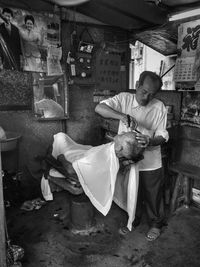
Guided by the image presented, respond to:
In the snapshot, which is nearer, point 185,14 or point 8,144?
point 8,144

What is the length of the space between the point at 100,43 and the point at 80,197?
252 cm

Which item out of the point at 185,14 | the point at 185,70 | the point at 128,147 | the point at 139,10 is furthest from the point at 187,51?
the point at 128,147

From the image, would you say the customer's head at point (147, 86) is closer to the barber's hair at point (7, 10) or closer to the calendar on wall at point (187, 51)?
the calendar on wall at point (187, 51)

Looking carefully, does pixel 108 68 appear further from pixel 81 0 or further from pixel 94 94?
pixel 81 0

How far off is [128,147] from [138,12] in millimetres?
2037

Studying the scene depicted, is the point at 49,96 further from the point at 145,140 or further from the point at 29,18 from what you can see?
the point at 145,140

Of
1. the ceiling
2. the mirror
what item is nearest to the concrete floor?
the mirror

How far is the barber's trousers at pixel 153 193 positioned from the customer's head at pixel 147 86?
0.84m

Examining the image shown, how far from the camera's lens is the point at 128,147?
2.33m

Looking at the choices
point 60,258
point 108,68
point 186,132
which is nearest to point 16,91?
point 108,68

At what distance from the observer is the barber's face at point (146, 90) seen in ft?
8.39

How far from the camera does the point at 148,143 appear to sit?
7.93 feet

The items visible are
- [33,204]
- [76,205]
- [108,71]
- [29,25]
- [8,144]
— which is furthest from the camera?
[108,71]

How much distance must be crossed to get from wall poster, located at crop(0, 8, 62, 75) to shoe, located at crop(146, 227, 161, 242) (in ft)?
8.36
